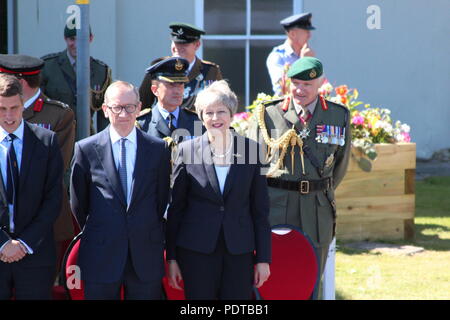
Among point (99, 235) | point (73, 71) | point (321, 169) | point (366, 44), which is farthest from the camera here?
point (366, 44)

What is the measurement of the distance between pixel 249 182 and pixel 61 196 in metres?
0.89

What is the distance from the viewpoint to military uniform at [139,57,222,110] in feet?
19.5

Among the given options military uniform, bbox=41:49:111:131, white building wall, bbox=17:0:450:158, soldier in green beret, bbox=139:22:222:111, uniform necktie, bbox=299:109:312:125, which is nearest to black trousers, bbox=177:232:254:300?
uniform necktie, bbox=299:109:312:125

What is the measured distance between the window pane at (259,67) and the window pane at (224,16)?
0.29m

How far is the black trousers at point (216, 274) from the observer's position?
4.05 meters

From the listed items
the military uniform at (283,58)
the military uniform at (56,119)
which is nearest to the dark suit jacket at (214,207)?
the military uniform at (56,119)

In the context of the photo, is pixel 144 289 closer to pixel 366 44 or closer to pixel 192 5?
pixel 192 5

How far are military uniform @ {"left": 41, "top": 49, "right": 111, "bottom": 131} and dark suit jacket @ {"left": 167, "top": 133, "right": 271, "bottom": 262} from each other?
2.56 m

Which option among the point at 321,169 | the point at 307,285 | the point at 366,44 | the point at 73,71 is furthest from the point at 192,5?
the point at 307,285

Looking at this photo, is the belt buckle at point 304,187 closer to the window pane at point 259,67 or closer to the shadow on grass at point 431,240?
the shadow on grass at point 431,240

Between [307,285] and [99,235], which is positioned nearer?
[99,235]

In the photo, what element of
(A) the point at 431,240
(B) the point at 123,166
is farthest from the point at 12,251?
(A) the point at 431,240

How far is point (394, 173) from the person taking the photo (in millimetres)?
7590

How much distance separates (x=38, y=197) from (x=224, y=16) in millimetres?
5738
